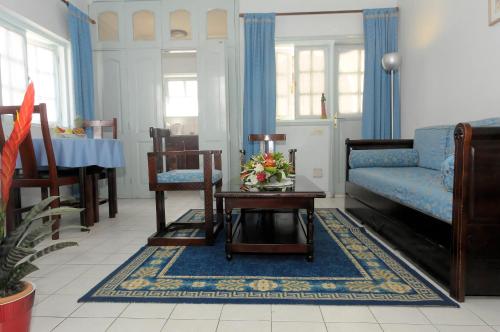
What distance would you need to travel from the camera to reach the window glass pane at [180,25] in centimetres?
455

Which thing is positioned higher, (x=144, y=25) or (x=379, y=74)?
(x=144, y=25)

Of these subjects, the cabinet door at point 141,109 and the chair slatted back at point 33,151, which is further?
the cabinet door at point 141,109

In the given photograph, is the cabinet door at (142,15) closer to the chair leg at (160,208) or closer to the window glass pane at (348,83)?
the window glass pane at (348,83)

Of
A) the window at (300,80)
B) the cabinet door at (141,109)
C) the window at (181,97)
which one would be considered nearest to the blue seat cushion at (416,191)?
the window at (300,80)

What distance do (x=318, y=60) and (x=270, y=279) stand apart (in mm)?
3584

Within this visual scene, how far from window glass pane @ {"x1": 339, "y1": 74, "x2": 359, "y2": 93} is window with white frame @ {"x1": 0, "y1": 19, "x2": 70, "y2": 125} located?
12.0 ft

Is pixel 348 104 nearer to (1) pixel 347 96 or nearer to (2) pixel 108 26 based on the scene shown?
(1) pixel 347 96

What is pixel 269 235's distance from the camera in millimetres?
2221

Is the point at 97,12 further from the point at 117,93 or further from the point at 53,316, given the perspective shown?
the point at 53,316

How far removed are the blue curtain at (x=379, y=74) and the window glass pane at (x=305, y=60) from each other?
2.49 feet

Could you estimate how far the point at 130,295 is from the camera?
1.60 metres

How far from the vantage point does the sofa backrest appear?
2672 millimetres

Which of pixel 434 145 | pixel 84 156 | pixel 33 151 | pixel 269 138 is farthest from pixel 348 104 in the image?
pixel 33 151

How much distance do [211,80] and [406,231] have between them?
10.3 feet
